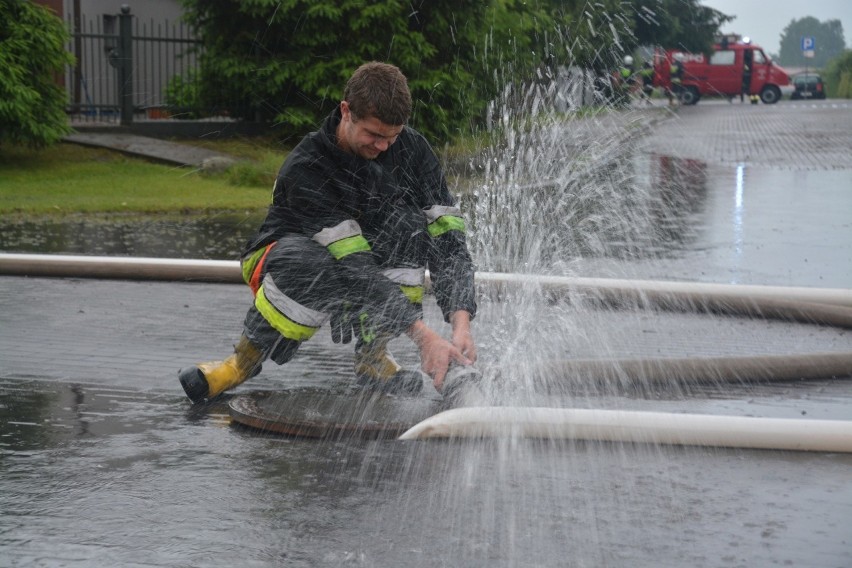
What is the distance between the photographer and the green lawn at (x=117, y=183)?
43.9 feet

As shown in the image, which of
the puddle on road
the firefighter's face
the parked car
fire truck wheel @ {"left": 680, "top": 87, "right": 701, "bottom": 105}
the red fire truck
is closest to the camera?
the puddle on road

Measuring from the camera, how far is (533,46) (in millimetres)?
18984

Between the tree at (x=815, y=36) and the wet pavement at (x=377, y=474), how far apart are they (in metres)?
164

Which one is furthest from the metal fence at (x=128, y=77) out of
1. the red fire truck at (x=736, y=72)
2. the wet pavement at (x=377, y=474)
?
the red fire truck at (x=736, y=72)

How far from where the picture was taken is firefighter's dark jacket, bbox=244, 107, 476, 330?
480 centimetres

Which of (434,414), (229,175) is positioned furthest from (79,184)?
(434,414)

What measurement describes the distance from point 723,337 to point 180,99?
15.0m

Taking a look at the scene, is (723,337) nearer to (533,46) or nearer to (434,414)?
Answer: (434,414)

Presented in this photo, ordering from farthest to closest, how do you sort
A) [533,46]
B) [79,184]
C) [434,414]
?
[533,46], [79,184], [434,414]

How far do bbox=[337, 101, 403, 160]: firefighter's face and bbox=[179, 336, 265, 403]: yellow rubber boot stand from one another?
900 millimetres

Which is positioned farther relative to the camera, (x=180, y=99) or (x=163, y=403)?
(x=180, y=99)

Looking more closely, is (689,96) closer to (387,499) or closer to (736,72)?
(736,72)

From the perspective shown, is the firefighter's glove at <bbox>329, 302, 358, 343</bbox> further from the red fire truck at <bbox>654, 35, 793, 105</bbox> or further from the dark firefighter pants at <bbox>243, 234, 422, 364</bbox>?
the red fire truck at <bbox>654, 35, 793, 105</bbox>

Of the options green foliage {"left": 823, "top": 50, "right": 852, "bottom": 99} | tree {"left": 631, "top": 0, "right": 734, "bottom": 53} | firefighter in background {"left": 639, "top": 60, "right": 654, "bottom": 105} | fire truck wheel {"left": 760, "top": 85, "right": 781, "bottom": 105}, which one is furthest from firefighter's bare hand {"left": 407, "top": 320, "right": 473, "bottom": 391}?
green foliage {"left": 823, "top": 50, "right": 852, "bottom": 99}
